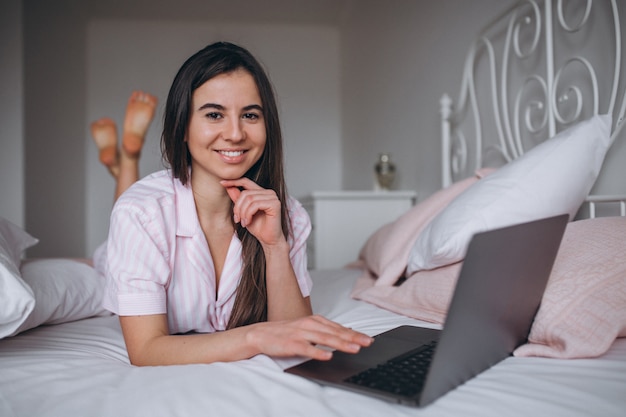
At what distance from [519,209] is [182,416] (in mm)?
782

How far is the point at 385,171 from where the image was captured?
2852 millimetres

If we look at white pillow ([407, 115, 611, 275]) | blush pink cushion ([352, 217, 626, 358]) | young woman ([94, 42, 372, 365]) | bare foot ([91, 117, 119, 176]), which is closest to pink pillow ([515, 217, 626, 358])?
blush pink cushion ([352, 217, 626, 358])

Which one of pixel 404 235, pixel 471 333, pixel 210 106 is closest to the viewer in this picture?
pixel 471 333

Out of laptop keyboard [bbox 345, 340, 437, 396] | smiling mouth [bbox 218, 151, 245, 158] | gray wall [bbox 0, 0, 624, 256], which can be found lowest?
Answer: laptop keyboard [bbox 345, 340, 437, 396]

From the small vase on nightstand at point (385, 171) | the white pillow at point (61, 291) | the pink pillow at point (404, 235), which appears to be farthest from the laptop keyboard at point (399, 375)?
the small vase on nightstand at point (385, 171)

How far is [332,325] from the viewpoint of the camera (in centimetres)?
75

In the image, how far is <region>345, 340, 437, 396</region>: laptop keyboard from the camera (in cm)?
62

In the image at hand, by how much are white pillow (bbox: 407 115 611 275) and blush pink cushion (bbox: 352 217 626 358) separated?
0.37 feet

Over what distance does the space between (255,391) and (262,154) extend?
63cm

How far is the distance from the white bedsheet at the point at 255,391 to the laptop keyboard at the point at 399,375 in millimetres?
21

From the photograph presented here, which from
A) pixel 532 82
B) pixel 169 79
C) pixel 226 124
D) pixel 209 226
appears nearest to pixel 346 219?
pixel 532 82

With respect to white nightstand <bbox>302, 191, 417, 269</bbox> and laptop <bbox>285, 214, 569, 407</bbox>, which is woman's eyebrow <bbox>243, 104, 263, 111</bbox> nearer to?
laptop <bbox>285, 214, 569, 407</bbox>

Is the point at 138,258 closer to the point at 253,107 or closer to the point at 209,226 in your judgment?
the point at 209,226

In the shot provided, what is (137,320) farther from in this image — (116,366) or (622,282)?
(622,282)
